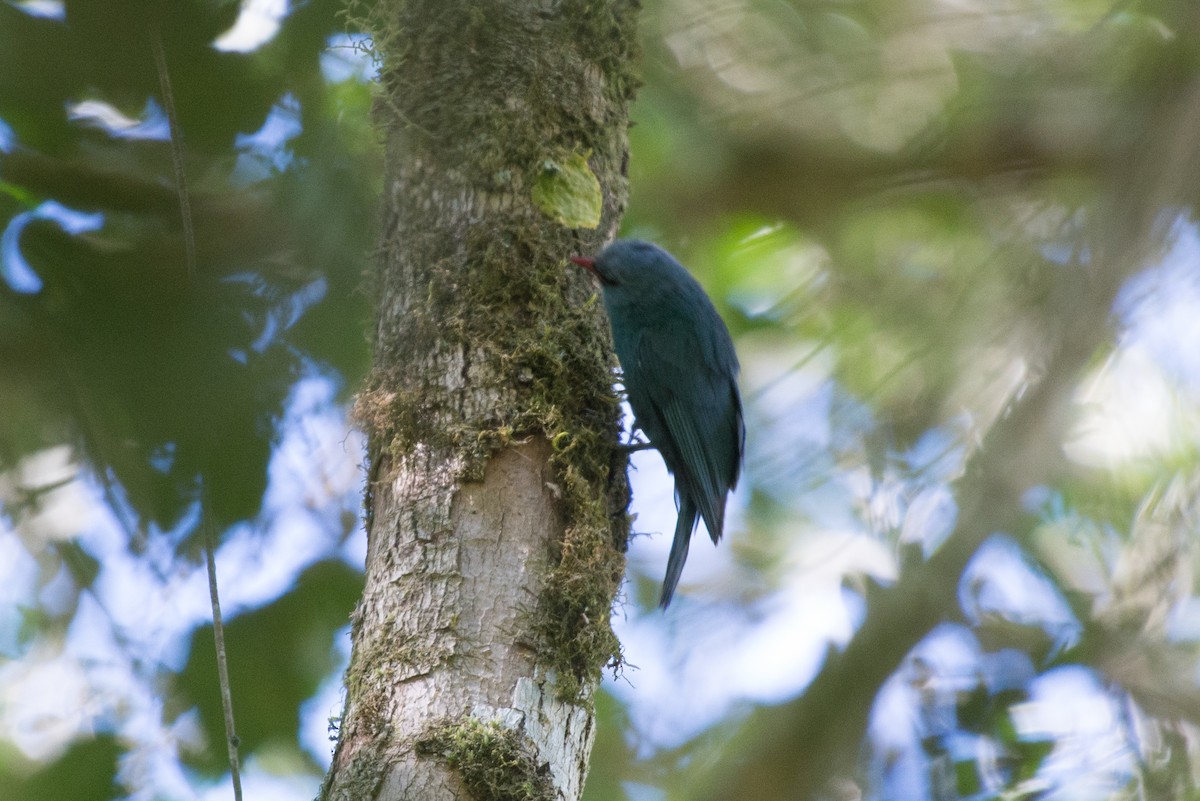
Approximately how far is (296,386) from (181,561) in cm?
73

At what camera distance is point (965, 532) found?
3969 mm

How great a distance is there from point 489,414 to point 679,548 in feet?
4.19

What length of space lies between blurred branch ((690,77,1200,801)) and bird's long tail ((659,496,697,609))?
692mm

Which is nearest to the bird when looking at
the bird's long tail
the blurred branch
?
the bird's long tail

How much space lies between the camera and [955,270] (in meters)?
4.91

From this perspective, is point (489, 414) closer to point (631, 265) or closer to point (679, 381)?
point (631, 265)

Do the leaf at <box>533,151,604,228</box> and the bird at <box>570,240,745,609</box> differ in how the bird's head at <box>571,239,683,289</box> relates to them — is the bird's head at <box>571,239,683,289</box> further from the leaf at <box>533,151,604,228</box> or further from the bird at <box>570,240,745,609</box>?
the leaf at <box>533,151,604,228</box>

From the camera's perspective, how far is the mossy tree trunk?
2.40m

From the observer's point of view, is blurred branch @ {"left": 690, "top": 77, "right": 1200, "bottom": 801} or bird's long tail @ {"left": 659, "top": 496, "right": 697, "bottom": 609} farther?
blurred branch @ {"left": 690, "top": 77, "right": 1200, "bottom": 801}

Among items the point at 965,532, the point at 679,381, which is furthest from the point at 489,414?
the point at 965,532

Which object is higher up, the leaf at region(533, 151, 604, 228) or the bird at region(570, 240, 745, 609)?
the leaf at region(533, 151, 604, 228)

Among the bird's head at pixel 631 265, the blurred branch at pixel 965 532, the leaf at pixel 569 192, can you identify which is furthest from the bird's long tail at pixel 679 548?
the leaf at pixel 569 192

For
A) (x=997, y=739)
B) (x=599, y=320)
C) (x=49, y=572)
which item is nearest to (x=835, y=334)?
(x=599, y=320)

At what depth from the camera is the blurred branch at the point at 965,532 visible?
3943 millimetres
